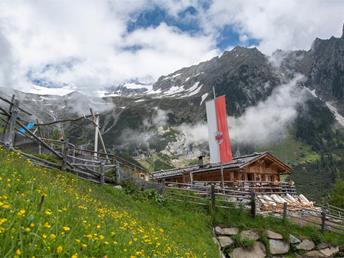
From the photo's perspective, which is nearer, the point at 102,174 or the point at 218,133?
the point at 102,174

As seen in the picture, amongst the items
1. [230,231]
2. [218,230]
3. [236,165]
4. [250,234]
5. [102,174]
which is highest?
[236,165]

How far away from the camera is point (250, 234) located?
76.7 ft

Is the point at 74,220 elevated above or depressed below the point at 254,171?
below

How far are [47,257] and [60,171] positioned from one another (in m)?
15.6

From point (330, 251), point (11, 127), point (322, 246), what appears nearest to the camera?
point (11, 127)

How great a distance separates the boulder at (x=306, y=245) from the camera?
2478 cm

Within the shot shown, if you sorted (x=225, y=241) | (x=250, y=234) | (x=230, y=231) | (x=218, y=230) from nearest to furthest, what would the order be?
(x=225, y=241) < (x=218, y=230) < (x=230, y=231) < (x=250, y=234)

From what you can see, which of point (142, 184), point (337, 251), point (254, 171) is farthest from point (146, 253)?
point (254, 171)

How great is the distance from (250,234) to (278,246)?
2003 millimetres

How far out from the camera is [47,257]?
4.82 meters

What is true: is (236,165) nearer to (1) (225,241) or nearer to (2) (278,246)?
(2) (278,246)

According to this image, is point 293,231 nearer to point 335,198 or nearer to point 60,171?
point 60,171

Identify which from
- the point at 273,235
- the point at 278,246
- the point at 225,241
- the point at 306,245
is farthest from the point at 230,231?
the point at 306,245

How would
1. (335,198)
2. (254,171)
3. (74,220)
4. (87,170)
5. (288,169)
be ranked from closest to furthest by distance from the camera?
(74,220), (87,170), (254,171), (288,169), (335,198)
